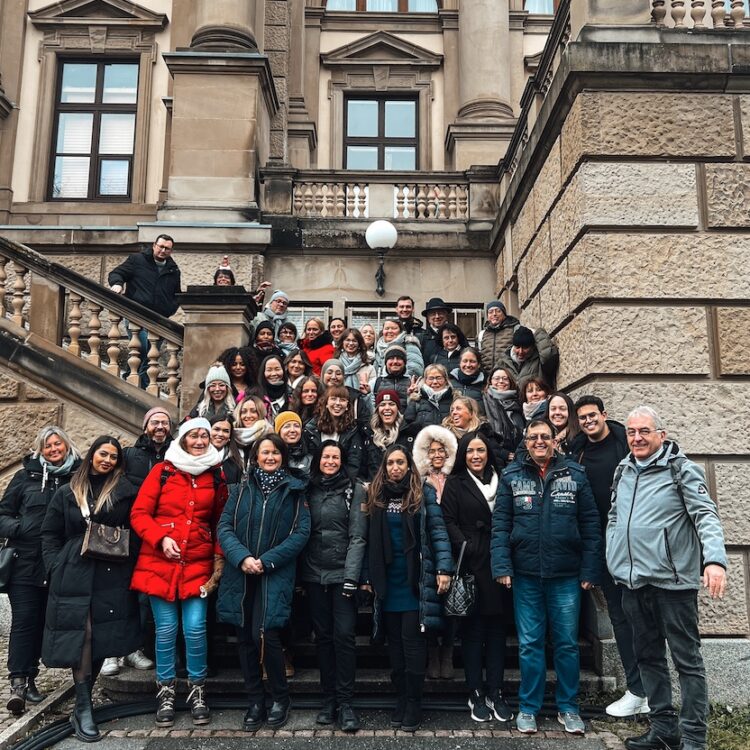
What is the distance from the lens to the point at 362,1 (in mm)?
17828

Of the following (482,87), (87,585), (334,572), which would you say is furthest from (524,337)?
(482,87)

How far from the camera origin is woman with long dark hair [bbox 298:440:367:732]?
527cm

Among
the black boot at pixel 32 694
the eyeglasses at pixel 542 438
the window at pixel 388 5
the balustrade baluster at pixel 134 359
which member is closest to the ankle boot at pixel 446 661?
the eyeglasses at pixel 542 438

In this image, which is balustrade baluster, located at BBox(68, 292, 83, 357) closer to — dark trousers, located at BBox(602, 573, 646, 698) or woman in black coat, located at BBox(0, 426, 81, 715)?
woman in black coat, located at BBox(0, 426, 81, 715)

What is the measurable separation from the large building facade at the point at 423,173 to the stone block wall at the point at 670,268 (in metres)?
0.02

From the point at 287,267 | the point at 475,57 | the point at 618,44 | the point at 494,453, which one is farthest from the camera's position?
the point at 475,57

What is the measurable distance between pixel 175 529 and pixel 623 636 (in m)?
3.20

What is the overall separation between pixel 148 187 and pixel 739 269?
11106 millimetres

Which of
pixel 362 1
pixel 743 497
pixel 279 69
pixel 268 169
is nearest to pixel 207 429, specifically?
pixel 743 497

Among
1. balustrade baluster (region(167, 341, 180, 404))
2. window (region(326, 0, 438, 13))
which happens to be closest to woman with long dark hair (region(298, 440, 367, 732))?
balustrade baluster (region(167, 341, 180, 404))

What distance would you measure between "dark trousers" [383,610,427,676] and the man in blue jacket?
2.15 feet

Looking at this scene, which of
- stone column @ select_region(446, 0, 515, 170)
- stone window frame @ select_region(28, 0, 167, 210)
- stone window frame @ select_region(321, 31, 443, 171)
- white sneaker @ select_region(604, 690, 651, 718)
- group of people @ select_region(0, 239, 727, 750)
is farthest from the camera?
stone window frame @ select_region(321, 31, 443, 171)

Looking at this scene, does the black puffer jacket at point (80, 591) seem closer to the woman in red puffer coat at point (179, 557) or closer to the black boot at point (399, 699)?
the woman in red puffer coat at point (179, 557)

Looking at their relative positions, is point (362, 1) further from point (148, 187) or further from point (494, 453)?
point (494, 453)
